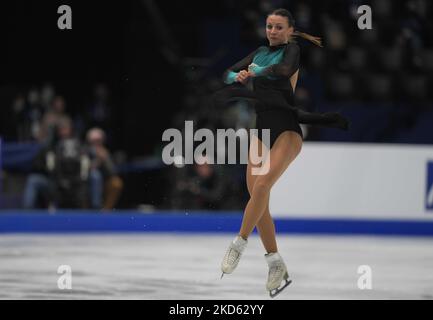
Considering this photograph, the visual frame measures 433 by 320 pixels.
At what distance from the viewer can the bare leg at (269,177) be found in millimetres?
5309

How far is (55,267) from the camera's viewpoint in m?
7.87

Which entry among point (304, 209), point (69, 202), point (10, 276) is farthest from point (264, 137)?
point (69, 202)

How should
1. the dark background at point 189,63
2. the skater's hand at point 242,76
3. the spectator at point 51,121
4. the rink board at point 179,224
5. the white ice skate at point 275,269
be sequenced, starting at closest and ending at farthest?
the skater's hand at point 242,76
the white ice skate at point 275,269
the rink board at point 179,224
the spectator at point 51,121
the dark background at point 189,63

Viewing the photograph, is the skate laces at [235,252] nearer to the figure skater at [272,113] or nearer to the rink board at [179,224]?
the figure skater at [272,113]

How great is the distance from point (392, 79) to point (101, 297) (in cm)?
833

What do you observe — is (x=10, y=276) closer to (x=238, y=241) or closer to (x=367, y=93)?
(x=238, y=241)

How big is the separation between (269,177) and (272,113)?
1.23 feet

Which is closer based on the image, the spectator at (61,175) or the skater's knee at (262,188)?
the skater's knee at (262,188)

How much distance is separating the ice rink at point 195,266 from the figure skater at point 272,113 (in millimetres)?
947

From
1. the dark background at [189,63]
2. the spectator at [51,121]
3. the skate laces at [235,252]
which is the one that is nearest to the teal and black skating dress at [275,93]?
the skate laces at [235,252]

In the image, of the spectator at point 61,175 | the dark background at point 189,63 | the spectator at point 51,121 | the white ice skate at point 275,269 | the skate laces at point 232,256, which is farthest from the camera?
the dark background at point 189,63

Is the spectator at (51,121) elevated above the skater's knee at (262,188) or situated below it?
above

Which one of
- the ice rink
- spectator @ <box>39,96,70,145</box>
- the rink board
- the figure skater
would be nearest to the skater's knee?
the figure skater

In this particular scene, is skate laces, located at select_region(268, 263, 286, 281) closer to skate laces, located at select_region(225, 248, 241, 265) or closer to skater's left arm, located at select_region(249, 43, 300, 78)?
skate laces, located at select_region(225, 248, 241, 265)
